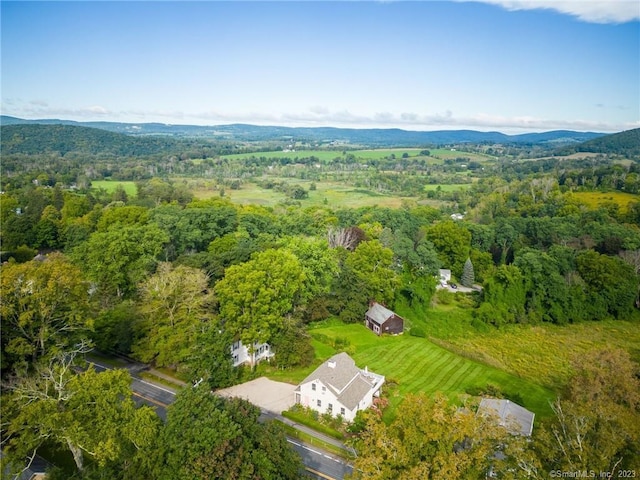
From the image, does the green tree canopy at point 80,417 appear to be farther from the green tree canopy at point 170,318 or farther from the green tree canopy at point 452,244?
the green tree canopy at point 452,244

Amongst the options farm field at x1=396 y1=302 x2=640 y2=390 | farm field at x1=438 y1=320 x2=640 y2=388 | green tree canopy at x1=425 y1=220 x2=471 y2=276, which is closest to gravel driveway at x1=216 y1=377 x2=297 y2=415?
farm field at x1=396 y1=302 x2=640 y2=390

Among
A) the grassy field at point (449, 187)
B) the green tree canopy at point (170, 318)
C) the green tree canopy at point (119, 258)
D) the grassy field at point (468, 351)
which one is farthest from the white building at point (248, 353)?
the grassy field at point (449, 187)

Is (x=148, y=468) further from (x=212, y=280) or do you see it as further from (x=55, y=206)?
(x=55, y=206)

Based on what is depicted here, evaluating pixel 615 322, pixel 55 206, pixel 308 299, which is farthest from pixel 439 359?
pixel 55 206

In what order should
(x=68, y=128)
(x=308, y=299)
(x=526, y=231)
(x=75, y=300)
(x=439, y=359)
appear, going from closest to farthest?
(x=75, y=300), (x=439, y=359), (x=308, y=299), (x=526, y=231), (x=68, y=128)

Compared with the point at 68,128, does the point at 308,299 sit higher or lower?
lower

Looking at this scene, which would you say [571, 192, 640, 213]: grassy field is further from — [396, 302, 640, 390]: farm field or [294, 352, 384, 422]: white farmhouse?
[294, 352, 384, 422]: white farmhouse
